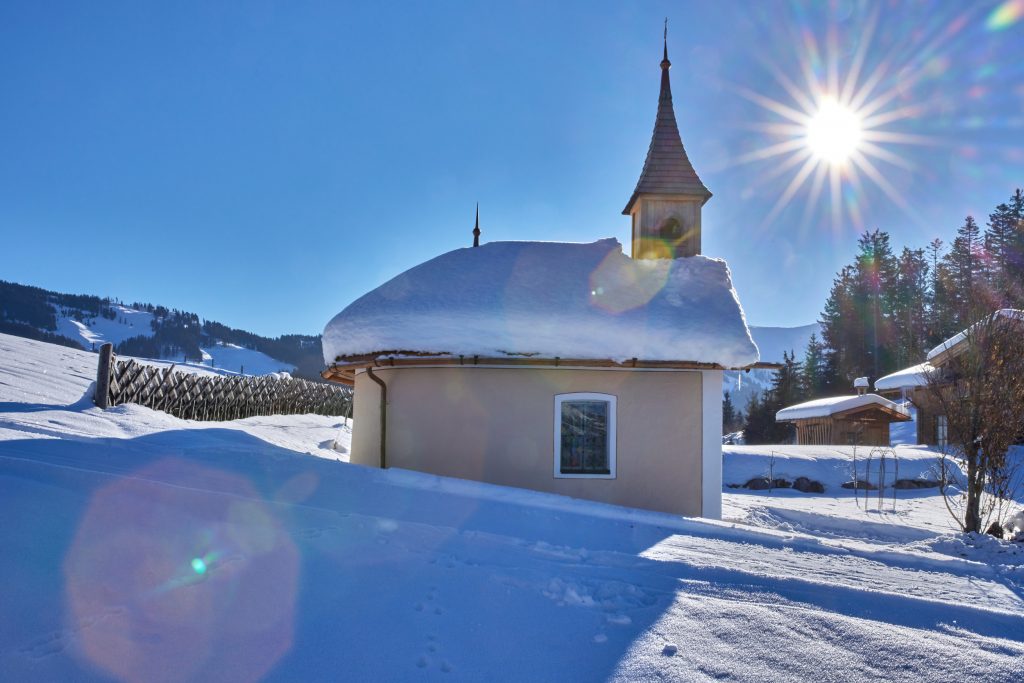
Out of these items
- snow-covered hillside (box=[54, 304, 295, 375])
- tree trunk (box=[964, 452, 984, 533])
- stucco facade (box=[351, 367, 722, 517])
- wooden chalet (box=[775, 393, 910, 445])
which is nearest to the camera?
tree trunk (box=[964, 452, 984, 533])

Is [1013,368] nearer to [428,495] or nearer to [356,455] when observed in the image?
[428,495]

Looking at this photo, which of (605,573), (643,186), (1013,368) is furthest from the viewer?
(643,186)

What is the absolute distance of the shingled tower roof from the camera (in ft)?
45.3

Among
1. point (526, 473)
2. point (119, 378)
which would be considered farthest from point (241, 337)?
point (526, 473)

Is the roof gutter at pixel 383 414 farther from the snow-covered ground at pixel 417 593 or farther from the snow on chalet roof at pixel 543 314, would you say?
the snow-covered ground at pixel 417 593

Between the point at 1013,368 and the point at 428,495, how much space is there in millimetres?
7986

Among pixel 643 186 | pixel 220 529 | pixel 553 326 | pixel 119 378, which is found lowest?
pixel 220 529

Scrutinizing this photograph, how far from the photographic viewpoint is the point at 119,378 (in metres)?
14.1

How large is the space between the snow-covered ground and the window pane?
326 cm

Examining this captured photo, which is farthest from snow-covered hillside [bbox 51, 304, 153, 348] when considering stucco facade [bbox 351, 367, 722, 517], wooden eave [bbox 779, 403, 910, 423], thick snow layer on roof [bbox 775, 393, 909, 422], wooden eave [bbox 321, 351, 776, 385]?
wooden eave [bbox 779, 403, 910, 423]

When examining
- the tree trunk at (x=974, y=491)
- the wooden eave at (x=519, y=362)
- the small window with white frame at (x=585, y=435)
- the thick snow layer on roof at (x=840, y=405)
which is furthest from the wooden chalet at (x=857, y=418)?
the small window with white frame at (x=585, y=435)

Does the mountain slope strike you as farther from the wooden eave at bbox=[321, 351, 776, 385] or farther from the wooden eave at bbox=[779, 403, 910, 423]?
the wooden eave at bbox=[321, 351, 776, 385]

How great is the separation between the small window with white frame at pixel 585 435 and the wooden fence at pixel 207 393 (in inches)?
391

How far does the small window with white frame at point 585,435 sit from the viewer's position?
31.3 ft
